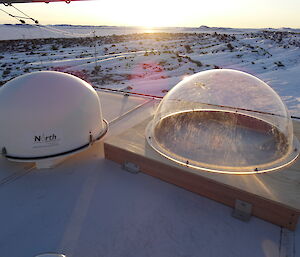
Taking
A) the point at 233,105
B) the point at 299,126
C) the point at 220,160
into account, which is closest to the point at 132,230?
the point at 220,160

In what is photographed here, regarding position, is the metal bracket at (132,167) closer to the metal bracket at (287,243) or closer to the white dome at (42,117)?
the white dome at (42,117)

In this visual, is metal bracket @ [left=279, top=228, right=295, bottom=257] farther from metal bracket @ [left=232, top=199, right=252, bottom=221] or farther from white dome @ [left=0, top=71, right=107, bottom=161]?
white dome @ [left=0, top=71, right=107, bottom=161]

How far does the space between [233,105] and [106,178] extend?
3004 mm

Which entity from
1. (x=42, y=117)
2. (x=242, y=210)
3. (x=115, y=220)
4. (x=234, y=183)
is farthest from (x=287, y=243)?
(x=42, y=117)

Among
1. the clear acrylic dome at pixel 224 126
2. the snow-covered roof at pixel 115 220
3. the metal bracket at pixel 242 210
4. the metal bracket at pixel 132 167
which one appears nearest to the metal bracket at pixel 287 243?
the snow-covered roof at pixel 115 220

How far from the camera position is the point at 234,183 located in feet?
9.80

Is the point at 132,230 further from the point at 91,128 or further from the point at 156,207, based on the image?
the point at 91,128

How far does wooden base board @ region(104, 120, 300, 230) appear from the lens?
2.75 meters

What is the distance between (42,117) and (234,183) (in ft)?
9.56

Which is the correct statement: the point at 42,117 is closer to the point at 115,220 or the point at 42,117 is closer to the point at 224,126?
the point at 115,220

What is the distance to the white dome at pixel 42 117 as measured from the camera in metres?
3.53

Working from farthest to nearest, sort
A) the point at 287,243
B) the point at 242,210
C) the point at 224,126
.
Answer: the point at 224,126 → the point at 242,210 → the point at 287,243

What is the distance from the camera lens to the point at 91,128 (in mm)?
4148

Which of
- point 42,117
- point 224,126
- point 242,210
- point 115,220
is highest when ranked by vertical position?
point 42,117
